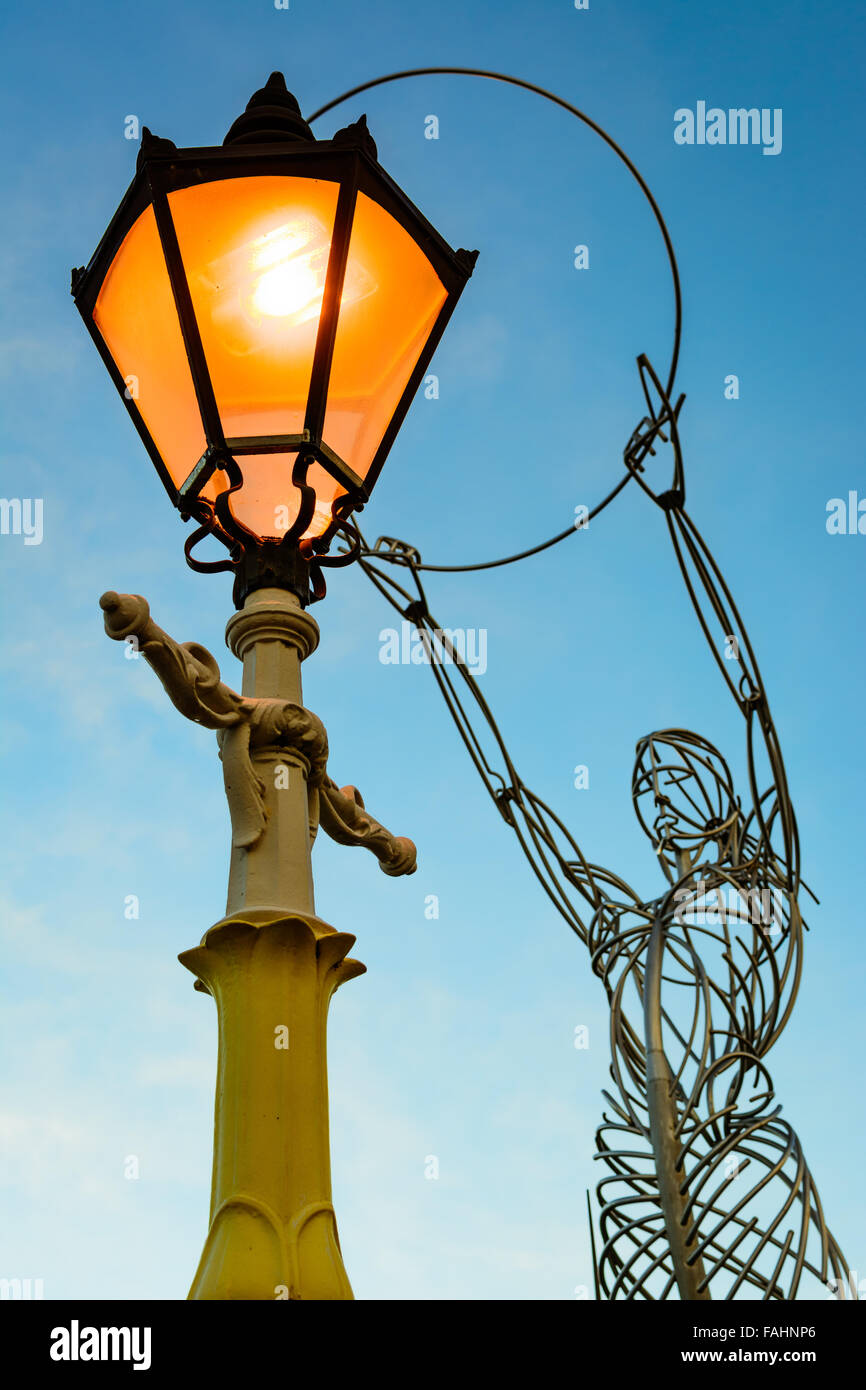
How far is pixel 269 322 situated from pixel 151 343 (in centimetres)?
31

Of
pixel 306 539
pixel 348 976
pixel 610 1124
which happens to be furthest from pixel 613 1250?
pixel 306 539

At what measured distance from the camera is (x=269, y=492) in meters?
2.57

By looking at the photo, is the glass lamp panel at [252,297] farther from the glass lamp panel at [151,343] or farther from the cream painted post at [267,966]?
the cream painted post at [267,966]

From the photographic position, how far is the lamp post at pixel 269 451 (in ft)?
6.81

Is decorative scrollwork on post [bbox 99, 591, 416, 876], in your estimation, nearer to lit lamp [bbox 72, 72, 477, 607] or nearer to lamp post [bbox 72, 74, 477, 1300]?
lamp post [bbox 72, 74, 477, 1300]

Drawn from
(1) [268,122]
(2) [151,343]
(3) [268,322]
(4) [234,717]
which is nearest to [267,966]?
(4) [234,717]

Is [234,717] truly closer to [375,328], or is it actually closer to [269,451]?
[269,451]

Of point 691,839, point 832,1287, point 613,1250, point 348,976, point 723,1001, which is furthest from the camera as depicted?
point 691,839

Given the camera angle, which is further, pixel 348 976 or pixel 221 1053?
pixel 348 976

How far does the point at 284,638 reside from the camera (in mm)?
2564

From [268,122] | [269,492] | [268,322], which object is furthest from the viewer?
[268,122]

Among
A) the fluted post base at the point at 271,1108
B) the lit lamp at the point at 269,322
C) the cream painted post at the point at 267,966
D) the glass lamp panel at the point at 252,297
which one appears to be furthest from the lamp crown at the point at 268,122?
the fluted post base at the point at 271,1108
